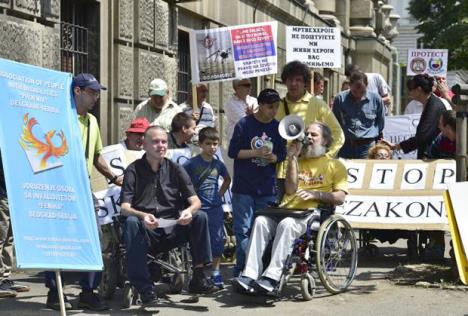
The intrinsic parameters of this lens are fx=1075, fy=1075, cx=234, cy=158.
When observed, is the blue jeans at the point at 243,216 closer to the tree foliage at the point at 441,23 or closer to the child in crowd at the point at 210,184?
the child in crowd at the point at 210,184

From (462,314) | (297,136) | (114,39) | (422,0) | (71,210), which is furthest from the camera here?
(422,0)

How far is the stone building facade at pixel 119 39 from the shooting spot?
36.6ft

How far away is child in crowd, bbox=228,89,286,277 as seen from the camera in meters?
9.20

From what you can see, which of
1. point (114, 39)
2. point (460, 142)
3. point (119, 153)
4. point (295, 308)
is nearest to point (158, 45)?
point (114, 39)

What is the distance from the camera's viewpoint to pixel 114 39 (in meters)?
14.0

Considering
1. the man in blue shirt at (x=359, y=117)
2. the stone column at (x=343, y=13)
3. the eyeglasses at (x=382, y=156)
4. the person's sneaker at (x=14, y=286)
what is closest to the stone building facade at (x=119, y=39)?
the man in blue shirt at (x=359, y=117)

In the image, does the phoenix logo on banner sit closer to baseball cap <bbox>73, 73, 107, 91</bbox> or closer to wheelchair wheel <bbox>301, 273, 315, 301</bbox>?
baseball cap <bbox>73, 73, 107, 91</bbox>

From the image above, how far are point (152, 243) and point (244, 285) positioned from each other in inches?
30.7

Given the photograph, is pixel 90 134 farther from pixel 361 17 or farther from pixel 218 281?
pixel 361 17

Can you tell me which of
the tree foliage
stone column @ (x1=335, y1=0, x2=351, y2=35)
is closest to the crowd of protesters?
stone column @ (x1=335, y1=0, x2=351, y2=35)

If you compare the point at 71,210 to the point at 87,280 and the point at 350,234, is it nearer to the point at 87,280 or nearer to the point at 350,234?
the point at 87,280

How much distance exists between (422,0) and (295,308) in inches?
1743

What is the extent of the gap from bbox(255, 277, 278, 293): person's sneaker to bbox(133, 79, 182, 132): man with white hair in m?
2.78

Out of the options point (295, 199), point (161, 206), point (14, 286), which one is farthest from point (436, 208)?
point (14, 286)
